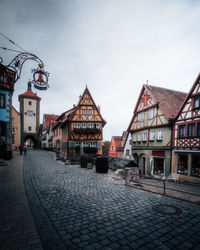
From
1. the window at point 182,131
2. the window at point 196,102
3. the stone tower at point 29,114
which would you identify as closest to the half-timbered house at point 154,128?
the window at point 182,131

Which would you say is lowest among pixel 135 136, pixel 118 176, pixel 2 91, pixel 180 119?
pixel 118 176

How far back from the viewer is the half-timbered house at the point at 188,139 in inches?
544

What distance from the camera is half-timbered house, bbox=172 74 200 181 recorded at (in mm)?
13812

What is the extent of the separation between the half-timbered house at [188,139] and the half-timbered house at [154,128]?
84cm

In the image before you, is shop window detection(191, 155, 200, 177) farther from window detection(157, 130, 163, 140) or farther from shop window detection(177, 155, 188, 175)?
window detection(157, 130, 163, 140)

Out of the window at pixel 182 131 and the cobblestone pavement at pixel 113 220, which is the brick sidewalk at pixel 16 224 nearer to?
the cobblestone pavement at pixel 113 220

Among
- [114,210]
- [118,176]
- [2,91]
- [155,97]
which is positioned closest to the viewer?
[114,210]

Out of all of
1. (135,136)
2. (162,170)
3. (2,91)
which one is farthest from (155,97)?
(2,91)

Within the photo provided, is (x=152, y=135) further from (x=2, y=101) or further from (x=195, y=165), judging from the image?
(x=2, y=101)

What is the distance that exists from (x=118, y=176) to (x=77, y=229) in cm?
711

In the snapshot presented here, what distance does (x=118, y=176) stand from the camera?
1085cm

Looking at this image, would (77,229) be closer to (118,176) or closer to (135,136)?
(118,176)

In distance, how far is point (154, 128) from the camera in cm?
1869

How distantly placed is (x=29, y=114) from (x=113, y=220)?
43.6 m
